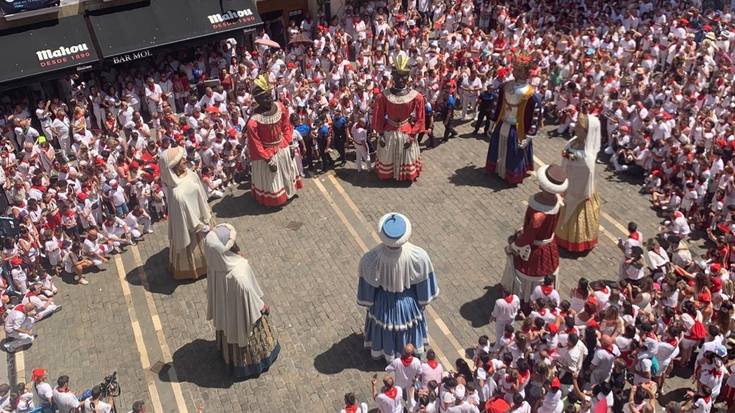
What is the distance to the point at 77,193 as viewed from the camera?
15992 mm

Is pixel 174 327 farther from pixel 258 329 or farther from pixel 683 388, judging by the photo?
pixel 683 388

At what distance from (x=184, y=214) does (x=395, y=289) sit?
16.1 ft

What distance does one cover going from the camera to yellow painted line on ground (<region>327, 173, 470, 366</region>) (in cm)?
1325

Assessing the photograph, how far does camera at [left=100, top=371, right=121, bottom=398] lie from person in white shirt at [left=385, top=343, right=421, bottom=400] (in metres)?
4.62

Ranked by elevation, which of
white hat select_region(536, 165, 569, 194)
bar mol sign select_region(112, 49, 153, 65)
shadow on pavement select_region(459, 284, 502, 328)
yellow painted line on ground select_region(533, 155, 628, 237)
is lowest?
yellow painted line on ground select_region(533, 155, 628, 237)

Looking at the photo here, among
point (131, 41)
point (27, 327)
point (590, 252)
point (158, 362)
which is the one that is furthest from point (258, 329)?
point (131, 41)

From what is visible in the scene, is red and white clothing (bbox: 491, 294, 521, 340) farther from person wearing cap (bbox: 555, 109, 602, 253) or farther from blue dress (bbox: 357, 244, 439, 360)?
person wearing cap (bbox: 555, 109, 602, 253)

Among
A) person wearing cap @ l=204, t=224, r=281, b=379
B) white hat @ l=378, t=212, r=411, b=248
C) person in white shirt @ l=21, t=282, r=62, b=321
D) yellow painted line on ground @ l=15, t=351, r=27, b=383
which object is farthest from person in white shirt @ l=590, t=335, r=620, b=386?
person in white shirt @ l=21, t=282, r=62, b=321

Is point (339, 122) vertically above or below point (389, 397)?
above

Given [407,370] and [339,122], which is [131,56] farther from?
[407,370]

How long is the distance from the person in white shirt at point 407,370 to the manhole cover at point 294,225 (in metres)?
6.13

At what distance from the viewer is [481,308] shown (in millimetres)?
14086

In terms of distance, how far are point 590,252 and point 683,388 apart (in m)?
3.92

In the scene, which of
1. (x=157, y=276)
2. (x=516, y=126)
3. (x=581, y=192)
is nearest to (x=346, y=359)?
(x=157, y=276)
